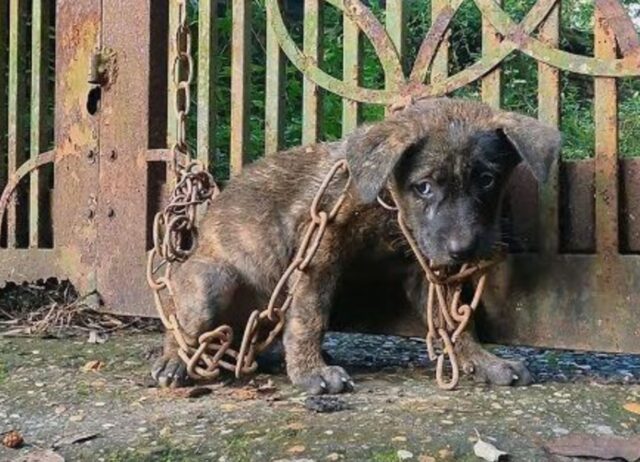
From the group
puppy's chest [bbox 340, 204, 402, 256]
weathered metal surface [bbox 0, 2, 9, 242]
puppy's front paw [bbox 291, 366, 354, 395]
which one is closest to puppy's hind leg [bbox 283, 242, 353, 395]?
puppy's front paw [bbox 291, 366, 354, 395]

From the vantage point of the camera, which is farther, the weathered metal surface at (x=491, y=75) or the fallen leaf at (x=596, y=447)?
the weathered metal surface at (x=491, y=75)

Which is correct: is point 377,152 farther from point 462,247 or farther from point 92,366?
point 92,366

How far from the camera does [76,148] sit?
5.15m

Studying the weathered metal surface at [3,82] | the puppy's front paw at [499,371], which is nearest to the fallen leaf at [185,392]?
the puppy's front paw at [499,371]

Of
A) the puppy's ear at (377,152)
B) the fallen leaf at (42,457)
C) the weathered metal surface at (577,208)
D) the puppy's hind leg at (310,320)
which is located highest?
the puppy's ear at (377,152)

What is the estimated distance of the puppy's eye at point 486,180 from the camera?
343cm

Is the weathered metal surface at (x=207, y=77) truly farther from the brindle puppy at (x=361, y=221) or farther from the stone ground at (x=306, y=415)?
the stone ground at (x=306, y=415)

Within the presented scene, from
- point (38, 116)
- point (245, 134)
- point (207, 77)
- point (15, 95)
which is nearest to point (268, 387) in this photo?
point (245, 134)

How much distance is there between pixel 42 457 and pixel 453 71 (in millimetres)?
4038

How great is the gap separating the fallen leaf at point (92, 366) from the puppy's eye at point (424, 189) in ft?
5.03

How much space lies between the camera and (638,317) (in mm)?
3580

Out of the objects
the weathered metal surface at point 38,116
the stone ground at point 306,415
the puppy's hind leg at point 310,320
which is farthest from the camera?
the weathered metal surface at point 38,116

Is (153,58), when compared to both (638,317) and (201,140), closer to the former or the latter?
(201,140)

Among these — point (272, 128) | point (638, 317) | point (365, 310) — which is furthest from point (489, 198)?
point (272, 128)
